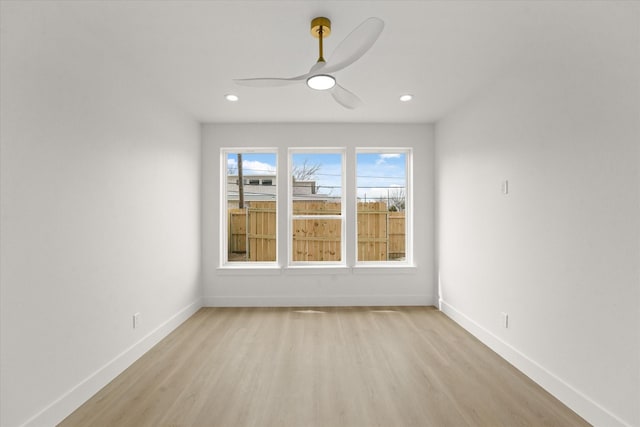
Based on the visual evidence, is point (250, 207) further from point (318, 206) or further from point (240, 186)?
point (318, 206)

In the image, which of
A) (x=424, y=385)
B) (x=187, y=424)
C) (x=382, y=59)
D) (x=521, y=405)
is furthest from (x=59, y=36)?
(x=521, y=405)

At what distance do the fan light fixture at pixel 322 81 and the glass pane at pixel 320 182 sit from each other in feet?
8.34

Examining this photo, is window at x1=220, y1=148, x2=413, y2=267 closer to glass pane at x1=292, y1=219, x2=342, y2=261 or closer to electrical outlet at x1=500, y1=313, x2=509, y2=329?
glass pane at x1=292, y1=219, x2=342, y2=261

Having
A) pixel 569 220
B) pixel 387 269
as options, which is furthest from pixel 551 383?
pixel 387 269

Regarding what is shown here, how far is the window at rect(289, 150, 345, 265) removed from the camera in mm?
4668

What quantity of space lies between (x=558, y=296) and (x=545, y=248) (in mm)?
337

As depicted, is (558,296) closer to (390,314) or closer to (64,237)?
(390,314)


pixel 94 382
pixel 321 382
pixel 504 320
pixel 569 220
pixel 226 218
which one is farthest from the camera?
pixel 226 218

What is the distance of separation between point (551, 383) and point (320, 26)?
9.34 ft

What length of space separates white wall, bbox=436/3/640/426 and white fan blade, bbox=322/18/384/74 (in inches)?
50.9

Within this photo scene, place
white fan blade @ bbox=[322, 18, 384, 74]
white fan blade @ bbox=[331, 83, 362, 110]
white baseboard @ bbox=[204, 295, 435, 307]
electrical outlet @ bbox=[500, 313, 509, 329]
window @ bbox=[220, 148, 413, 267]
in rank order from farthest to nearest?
window @ bbox=[220, 148, 413, 267] < white baseboard @ bbox=[204, 295, 435, 307] < electrical outlet @ bbox=[500, 313, 509, 329] < white fan blade @ bbox=[331, 83, 362, 110] < white fan blade @ bbox=[322, 18, 384, 74]

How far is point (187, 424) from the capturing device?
1981mm

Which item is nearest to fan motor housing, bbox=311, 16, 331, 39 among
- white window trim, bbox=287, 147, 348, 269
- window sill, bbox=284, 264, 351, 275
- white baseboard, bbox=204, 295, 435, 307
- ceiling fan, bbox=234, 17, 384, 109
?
ceiling fan, bbox=234, 17, 384, 109

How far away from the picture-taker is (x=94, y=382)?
232 cm
